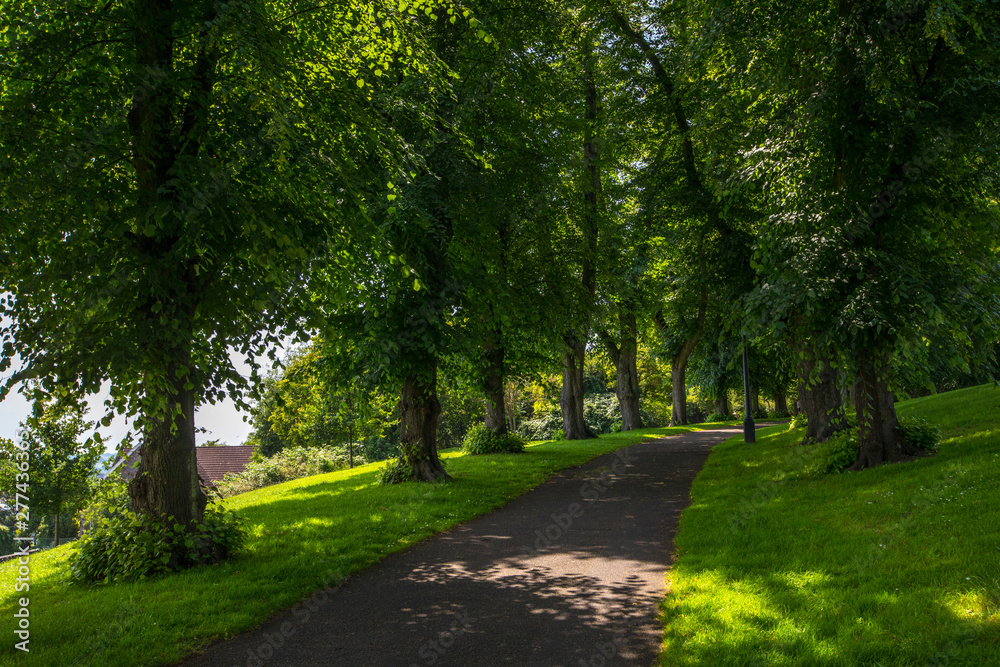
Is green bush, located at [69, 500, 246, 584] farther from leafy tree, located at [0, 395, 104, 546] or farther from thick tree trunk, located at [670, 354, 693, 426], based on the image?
thick tree trunk, located at [670, 354, 693, 426]

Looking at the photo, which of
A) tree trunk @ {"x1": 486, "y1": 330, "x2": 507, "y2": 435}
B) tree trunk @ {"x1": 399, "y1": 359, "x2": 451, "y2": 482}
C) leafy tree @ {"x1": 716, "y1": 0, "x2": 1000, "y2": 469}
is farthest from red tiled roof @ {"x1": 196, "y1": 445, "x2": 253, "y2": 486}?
leafy tree @ {"x1": 716, "y1": 0, "x2": 1000, "y2": 469}

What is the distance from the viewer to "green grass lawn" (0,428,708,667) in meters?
5.53

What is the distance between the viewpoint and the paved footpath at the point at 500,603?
5.32m

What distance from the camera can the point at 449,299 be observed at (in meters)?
12.9

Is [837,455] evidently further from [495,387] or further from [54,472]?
[54,472]

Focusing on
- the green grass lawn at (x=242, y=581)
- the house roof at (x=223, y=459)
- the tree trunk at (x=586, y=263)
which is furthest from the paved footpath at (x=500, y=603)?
the house roof at (x=223, y=459)

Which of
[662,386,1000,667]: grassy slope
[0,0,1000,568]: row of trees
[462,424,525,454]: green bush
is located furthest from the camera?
[462,424,525,454]: green bush

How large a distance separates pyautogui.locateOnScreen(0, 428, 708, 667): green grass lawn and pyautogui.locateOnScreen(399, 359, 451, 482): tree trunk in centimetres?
75

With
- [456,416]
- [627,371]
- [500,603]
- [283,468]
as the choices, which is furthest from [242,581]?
[456,416]

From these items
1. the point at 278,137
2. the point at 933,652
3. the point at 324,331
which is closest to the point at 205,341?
the point at 324,331

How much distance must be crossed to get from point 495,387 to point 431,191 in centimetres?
903

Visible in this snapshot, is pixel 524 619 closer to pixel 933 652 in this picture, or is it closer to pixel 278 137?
pixel 933 652

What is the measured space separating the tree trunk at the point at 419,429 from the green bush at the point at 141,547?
19.9 feet

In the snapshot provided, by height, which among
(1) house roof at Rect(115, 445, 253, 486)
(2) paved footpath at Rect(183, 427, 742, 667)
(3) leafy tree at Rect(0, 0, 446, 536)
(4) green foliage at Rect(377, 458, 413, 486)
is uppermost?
(3) leafy tree at Rect(0, 0, 446, 536)
